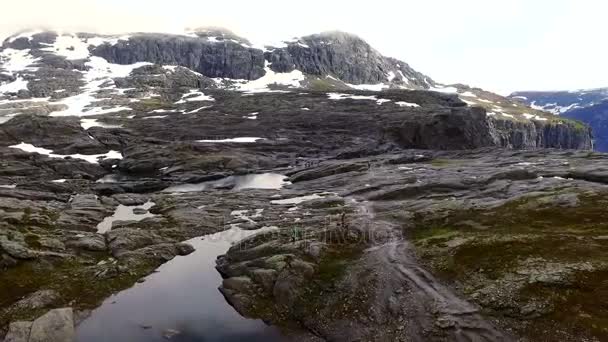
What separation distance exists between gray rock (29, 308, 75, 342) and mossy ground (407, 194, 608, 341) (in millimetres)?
35408

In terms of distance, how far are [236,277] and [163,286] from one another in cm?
801

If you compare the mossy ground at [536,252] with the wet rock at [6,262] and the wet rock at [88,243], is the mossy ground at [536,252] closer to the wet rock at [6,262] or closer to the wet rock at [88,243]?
the wet rock at [88,243]

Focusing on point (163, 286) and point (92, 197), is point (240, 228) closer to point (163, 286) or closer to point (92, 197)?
point (163, 286)

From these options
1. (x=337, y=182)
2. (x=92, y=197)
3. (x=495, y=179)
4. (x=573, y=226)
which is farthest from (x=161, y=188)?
(x=573, y=226)

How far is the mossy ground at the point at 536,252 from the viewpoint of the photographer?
39.0m

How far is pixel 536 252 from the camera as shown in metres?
50.2

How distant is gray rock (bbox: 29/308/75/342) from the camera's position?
132ft

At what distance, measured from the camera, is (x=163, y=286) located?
52.2m

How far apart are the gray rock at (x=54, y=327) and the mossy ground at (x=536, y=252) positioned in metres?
35.4

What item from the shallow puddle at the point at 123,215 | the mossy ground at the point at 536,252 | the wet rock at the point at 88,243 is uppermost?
the mossy ground at the point at 536,252

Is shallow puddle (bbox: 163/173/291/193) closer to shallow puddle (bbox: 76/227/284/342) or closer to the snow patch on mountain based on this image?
the snow patch on mountain

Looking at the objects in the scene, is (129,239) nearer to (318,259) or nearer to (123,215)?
(123,215)

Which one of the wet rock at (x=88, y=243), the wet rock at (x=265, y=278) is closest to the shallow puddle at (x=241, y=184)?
the wet rock at (x=88, y=243)

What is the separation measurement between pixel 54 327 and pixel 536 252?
155 ft
